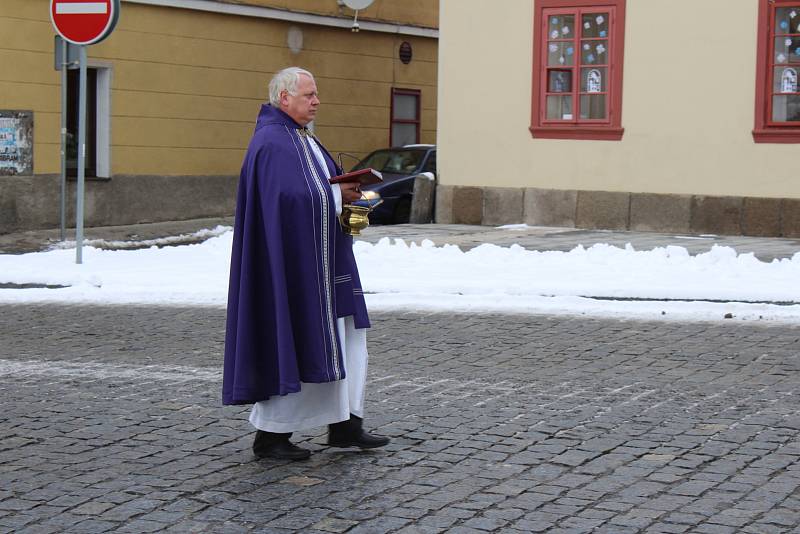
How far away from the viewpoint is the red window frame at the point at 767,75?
16094mm

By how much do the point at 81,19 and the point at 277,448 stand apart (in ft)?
26.2

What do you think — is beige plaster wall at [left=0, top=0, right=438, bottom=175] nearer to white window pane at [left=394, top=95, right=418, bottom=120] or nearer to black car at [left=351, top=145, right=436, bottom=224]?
white window pane at [left=394, top=95, right=418, bottom=120]

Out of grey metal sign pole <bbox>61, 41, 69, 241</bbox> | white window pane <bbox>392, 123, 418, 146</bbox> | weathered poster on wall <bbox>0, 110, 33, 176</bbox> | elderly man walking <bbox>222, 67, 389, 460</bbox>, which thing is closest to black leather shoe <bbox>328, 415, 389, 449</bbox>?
elderly man walking <bbox>222, 67, 389, 460</bbox>

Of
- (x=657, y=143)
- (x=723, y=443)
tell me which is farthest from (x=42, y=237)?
(x=723, y=443)

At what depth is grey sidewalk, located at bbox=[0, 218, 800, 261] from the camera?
14930mm

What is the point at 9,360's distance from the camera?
27.6ft

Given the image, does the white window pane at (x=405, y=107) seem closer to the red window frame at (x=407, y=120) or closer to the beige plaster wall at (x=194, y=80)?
the red window frame at (x=407, y=120)

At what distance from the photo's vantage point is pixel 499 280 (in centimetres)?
1188

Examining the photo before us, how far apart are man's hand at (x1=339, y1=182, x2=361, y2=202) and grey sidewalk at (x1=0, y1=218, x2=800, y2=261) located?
8157mm

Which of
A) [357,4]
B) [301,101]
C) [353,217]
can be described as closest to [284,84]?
[301,101]

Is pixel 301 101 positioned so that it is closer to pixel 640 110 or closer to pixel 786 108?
pixel 786 108

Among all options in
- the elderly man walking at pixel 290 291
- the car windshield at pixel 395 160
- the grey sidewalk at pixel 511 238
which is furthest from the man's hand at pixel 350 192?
the car windshield at pixel 395 160

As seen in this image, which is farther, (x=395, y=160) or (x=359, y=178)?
(x=395, y=160)

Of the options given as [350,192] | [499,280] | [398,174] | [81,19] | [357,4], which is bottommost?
[499,280]
